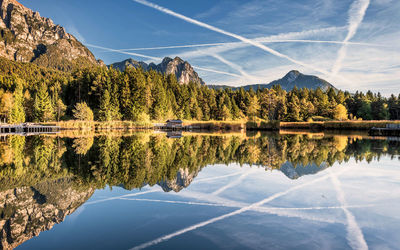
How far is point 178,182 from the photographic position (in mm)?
9266

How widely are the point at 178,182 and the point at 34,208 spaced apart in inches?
170

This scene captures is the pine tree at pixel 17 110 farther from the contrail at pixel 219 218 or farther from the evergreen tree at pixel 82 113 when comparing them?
the contrail at pixel 219 218

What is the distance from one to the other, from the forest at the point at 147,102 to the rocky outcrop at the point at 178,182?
193 feet

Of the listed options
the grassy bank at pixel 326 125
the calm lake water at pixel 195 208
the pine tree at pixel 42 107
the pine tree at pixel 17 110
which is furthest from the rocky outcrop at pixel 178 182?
the pine tree at pixel 42 107

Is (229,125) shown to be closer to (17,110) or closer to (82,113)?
(82,113)

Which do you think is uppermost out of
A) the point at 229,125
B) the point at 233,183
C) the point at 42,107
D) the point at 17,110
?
the point at 42,107

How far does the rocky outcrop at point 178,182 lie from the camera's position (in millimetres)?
8613

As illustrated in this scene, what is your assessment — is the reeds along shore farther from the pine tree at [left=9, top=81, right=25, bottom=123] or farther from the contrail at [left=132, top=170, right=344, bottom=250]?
the contrail at [left=132, top=170, right=344, bottom=250]

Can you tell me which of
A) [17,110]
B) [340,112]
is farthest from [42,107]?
[340,112]

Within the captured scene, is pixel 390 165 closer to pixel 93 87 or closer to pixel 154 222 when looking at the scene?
pixel 154 222

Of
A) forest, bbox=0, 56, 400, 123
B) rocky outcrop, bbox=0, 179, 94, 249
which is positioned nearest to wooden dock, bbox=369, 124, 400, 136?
forest, bbox=0, 56, 400, 123

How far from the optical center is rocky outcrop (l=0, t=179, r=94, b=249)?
4977 mm

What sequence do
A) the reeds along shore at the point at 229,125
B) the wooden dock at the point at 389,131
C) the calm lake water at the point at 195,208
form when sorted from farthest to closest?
the reeds along shore at the point at 229,125 → the wooden dock at the point at 389,131 → the calm lake water at the point at 195,208

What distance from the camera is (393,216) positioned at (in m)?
5.92
